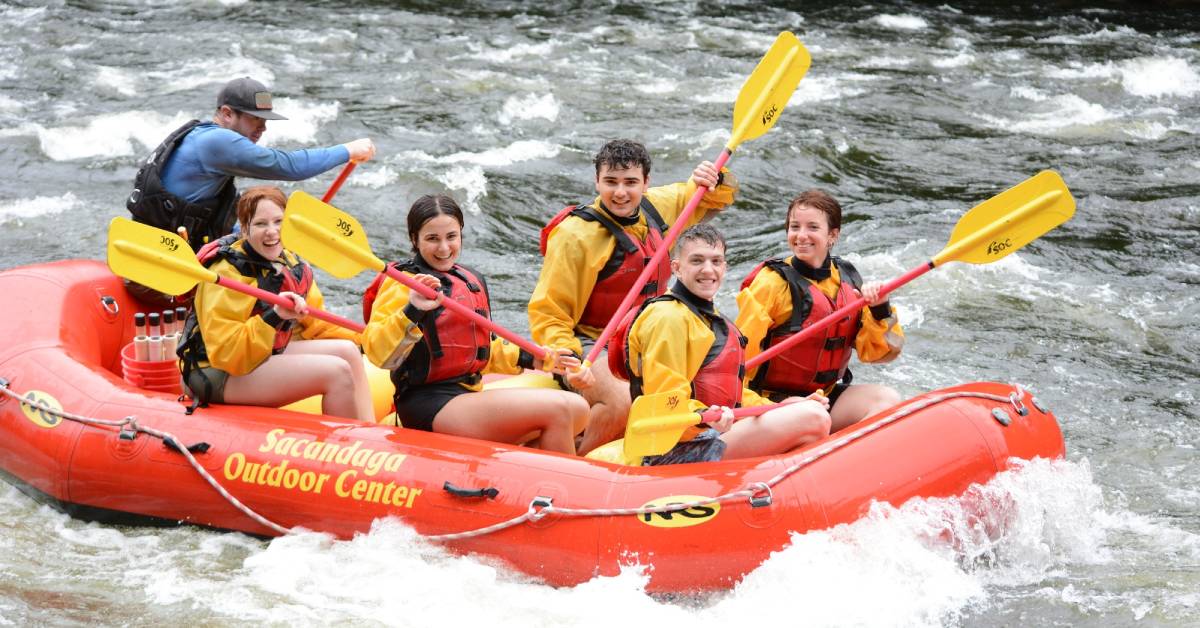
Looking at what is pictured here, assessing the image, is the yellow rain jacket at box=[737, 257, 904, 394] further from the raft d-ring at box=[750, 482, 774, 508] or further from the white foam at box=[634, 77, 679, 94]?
the white foam at box=[634, 77, 679, 94]

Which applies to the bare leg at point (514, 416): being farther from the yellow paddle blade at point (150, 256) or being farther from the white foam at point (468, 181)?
the white foam at point (468, 181)

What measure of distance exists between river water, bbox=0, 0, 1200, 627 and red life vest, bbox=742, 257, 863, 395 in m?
0.73

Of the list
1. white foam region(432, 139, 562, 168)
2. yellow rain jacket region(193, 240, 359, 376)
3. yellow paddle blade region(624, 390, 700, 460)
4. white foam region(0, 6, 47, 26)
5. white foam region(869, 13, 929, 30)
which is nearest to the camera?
yellow paddle blade region(624, 390, 700, 460)

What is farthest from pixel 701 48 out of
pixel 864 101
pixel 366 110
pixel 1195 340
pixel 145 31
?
pixel 1195 340

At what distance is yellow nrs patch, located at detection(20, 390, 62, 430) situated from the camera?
4.61 metres

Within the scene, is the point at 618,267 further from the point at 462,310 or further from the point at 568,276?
the point at 462,310

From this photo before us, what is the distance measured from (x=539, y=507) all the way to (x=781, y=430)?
0.77 m

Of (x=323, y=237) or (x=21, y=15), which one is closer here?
(x=323, y=237)

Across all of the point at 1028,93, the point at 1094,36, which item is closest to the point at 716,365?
the point at 1028,93

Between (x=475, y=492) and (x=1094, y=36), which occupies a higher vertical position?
(x=475, y=492)

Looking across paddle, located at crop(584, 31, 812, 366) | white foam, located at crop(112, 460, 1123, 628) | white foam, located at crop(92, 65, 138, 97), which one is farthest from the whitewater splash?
white foam, located at crop(92, 65, 138, 97)

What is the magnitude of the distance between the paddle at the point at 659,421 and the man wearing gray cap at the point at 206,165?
5.88ft

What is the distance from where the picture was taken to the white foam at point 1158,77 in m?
11.1

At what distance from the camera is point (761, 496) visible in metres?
3.93
